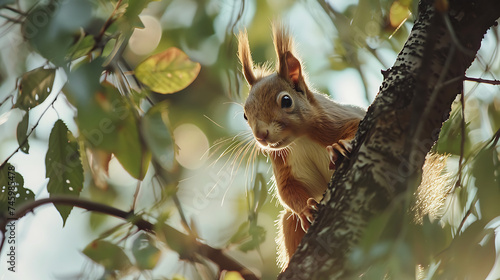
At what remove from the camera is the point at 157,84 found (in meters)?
1.52

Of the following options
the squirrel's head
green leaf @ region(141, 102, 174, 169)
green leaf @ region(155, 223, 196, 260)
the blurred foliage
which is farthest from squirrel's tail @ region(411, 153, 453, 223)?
green leaf @ region(141, 102, 174, 169)

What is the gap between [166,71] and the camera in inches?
60.9

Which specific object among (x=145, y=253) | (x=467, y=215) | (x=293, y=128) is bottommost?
(x=467, y=215)

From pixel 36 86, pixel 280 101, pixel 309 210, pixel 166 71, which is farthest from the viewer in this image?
pixel 280 101

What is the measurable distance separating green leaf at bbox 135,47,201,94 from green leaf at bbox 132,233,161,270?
418 millimetres

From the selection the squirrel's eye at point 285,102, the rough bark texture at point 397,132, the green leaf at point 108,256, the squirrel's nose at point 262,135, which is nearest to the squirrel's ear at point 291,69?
the squirrel's eye at point 285,102

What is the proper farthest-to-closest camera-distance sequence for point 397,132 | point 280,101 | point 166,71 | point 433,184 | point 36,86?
point 280,101
point 433,184
point 166,71
point 36,86
point 397,132

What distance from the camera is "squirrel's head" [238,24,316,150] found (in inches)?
86.9

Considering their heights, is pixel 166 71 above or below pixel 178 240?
above

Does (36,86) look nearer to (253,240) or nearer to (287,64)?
(253,240)

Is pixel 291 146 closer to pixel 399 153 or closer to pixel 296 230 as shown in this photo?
pixel 296 230

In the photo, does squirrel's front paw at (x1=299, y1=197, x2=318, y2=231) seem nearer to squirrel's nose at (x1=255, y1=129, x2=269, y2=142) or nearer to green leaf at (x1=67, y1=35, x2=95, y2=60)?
squirrel's nose at (x1=255, y1=129, x2=269, y2=142)

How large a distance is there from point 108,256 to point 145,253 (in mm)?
94

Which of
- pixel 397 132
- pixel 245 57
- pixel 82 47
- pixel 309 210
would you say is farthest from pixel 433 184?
pixel 82 47
